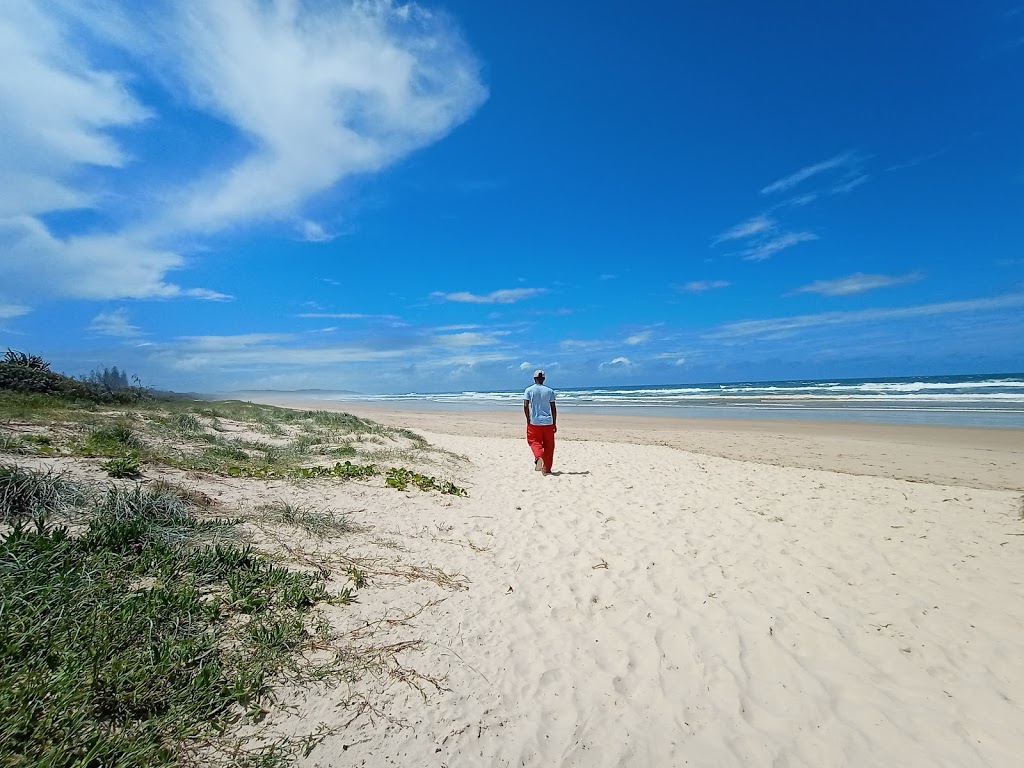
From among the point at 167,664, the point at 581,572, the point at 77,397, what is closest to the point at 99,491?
the point at 167,664

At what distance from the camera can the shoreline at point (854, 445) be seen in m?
10.8

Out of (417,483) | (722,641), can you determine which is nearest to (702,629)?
(722,641)

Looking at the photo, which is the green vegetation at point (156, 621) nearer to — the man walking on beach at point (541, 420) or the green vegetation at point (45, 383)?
the man walking on beach at point (541, 420)

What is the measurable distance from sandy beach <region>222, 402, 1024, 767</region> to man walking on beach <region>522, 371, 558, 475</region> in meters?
1.83

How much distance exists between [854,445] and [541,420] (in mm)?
10764

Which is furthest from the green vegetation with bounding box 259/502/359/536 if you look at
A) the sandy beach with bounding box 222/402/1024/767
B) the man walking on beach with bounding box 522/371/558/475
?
the man walking on beach with bounding box 522/371/558/475

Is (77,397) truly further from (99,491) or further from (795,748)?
(795,748)

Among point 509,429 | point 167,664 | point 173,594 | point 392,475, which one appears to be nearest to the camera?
point 167,664

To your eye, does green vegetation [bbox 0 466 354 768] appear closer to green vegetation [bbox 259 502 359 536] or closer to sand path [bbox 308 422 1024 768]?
sand path [bbox 308 422 1024 768]

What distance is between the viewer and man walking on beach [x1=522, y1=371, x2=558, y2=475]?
10031 mm

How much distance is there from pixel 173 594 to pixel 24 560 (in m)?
1.05

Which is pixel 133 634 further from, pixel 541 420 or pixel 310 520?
pixel 541 420

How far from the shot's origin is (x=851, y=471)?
10.9 metres

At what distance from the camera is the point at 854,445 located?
48.0 ft
